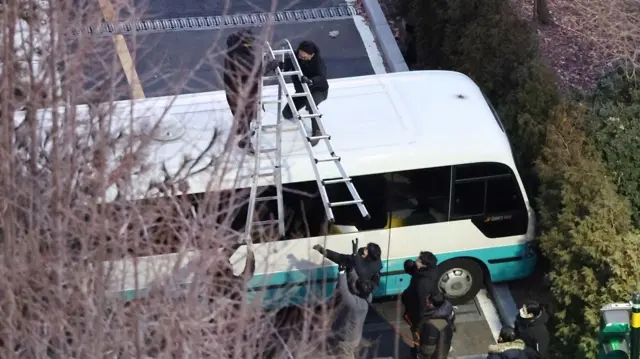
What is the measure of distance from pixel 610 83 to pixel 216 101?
15.7ft

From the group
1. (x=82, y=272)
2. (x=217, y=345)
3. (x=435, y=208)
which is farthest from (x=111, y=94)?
(x=435, y=208)

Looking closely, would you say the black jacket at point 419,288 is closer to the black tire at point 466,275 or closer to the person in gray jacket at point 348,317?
the person in gray jacket at point 348,317

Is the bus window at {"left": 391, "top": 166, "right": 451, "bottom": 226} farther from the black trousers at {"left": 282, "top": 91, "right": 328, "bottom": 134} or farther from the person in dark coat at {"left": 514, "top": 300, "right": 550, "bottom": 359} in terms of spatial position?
the person in dark coat at {"left": 514, "top": 300, "right": 550, "bottom": 359}

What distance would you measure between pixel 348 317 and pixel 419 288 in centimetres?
98

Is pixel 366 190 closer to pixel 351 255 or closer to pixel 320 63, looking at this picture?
pixel 351 255

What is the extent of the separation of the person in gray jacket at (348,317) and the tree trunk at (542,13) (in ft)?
22.7

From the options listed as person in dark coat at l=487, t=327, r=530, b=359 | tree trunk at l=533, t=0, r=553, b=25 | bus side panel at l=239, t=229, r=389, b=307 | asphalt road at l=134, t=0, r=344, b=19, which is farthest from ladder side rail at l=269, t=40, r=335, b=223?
asphalt road at l=134, t=0, r=344, b=19

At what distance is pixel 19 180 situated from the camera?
831 cm

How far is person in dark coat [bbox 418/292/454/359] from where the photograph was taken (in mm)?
10250

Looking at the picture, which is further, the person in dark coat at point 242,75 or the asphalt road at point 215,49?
the asphalt road at point 215,49

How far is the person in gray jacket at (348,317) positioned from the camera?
396 inches

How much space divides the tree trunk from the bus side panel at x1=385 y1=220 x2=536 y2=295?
16.5ft

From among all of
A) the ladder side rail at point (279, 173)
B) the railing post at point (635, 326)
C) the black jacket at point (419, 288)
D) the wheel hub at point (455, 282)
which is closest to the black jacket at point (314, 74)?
the ladder side rail at point (279, 173)

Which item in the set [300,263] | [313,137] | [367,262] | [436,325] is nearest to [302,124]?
[313,137]
